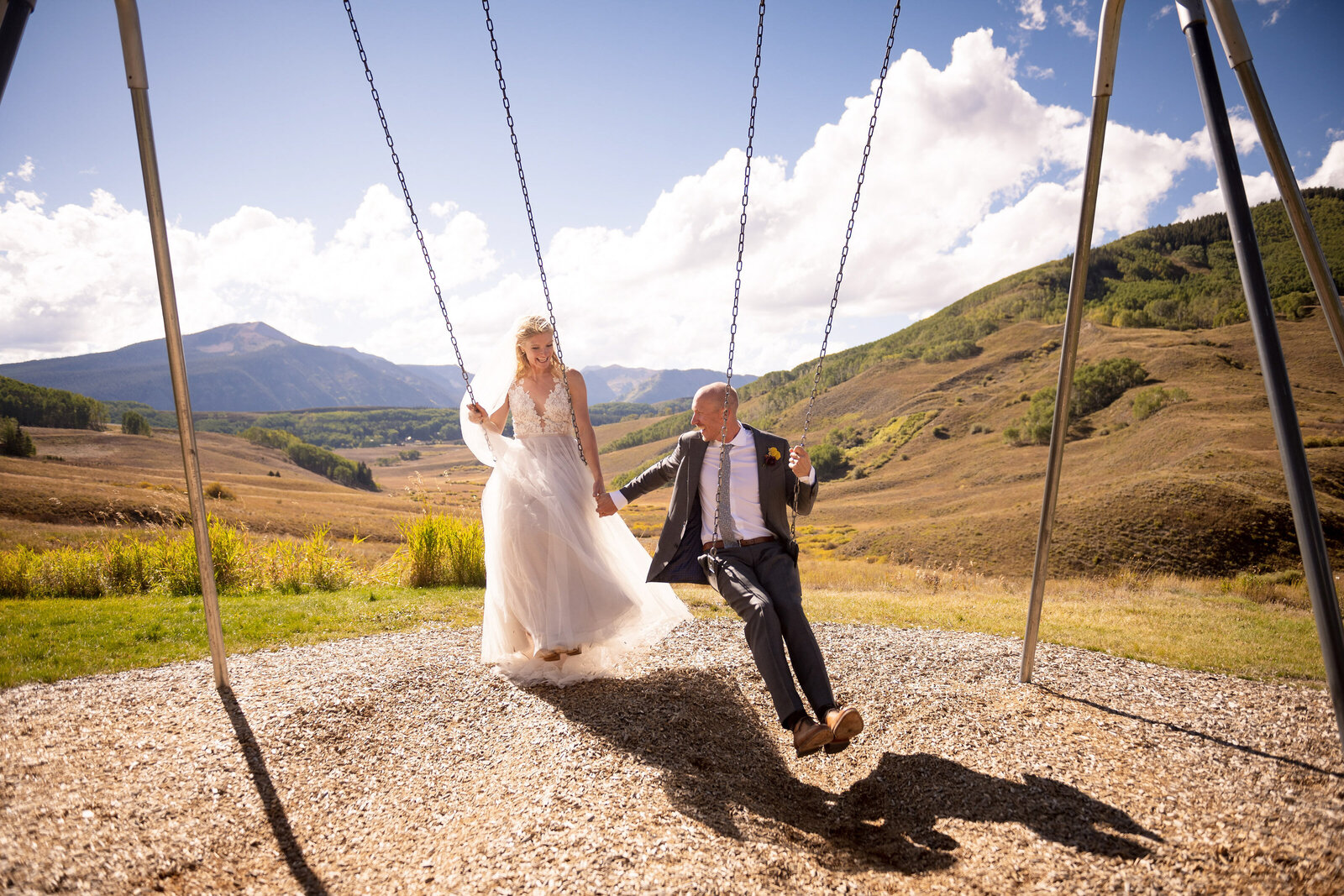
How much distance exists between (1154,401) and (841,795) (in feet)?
250

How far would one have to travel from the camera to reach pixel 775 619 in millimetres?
4051

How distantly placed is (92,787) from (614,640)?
3.12m

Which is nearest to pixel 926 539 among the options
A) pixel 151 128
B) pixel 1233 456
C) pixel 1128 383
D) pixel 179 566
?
pixel 1233 456

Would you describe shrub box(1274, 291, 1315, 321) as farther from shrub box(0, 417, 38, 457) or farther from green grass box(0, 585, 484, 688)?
shrub box(0, 417, 38, 457)

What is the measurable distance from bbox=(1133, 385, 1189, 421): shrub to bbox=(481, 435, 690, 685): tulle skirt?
73.5m

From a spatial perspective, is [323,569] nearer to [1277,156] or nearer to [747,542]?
[747,542]

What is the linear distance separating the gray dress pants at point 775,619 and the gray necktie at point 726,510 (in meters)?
0.08

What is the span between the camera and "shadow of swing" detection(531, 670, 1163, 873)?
10.1 ft

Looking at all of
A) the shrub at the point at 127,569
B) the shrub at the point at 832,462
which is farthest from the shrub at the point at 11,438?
the shrub at the point at 832,462

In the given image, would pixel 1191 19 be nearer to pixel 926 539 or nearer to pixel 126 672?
pixel 126 672

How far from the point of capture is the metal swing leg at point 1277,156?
3.38 m

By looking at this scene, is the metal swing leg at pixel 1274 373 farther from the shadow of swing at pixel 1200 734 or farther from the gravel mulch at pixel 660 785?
the shadow of swing at pixel 1200 734

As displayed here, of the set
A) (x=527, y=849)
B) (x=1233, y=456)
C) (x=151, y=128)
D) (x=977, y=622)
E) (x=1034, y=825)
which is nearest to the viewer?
(x=527, y=849)

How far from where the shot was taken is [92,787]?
10.7 feet
